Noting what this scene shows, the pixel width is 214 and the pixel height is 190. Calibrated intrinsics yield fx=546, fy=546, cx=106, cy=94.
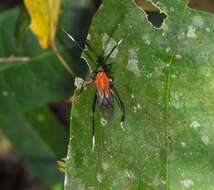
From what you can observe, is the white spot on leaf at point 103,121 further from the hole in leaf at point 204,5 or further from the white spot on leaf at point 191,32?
the hole in leaf at point 204,5

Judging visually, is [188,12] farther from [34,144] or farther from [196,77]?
[34,144]

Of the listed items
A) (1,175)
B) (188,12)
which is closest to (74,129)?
(188,12)

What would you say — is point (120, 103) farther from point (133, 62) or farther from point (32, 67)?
point (32, 67)

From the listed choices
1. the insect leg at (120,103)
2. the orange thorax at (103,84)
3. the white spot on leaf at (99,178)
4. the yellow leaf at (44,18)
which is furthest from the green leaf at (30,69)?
the white spot on leaf at (99,178)

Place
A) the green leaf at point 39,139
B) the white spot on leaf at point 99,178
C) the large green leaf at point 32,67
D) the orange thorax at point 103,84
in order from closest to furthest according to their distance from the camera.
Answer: the white spot on leaf at point 99,178 → the orange thorax at point 103,84 → the large green leaf at point 32,67 → the green leaf at point 39,139

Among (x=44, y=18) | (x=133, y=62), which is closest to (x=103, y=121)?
(x=133, y=62)

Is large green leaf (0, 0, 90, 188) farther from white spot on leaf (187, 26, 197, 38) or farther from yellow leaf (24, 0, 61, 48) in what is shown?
white spot on leaf (187, 26, 197, 38)

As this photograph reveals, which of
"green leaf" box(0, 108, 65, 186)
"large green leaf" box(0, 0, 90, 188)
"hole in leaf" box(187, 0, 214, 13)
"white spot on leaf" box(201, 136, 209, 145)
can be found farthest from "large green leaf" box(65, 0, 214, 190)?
"hole in leaf" box(187, 0, 214, 13)
